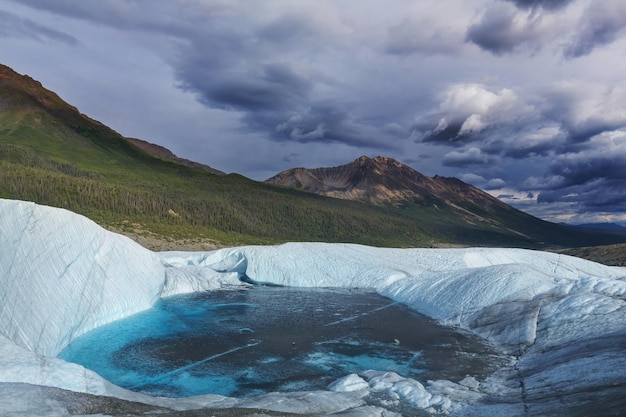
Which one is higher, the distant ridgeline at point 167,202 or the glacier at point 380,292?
the distant ridgeline at point 167,202

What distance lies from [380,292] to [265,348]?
16477 millimetres

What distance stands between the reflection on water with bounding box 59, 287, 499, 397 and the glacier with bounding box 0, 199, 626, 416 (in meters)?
1.17

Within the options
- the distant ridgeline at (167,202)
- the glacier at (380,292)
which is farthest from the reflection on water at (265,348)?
the distant ridgeline at (167,202)

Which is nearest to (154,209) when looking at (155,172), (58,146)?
(155,172)

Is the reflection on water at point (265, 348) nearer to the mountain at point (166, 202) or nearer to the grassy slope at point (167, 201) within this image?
the mountain at point (166, 202)

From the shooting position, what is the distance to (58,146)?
192 meters

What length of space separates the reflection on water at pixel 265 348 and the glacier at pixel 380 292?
1170 mm

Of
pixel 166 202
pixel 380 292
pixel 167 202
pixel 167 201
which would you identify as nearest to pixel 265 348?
pixel 380 292

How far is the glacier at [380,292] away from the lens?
977cm

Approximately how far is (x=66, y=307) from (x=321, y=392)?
1160 cm

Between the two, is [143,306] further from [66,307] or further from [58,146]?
A: [58,146]

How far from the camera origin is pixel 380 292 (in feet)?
105

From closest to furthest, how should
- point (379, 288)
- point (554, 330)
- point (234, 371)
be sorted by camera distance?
point (234, 371) < point (554, 330) < point (379, 288)

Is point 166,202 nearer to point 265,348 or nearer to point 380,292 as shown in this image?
point 380,292
